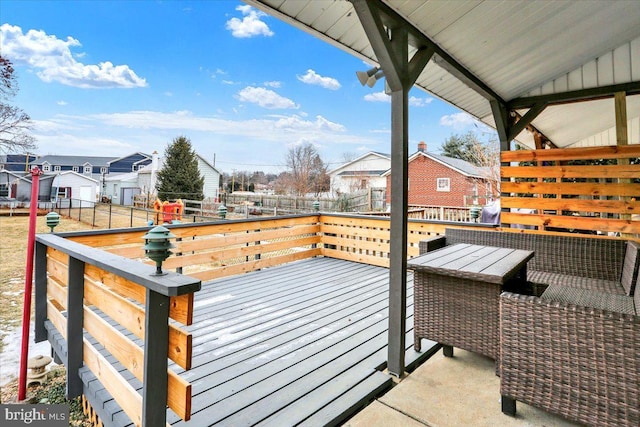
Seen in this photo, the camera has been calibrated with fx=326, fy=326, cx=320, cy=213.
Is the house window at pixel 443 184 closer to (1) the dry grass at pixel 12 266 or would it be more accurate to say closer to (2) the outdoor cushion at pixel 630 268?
(2) the outdoor cushion at pixel 630 268

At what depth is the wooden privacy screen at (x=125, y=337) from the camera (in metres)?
1.24

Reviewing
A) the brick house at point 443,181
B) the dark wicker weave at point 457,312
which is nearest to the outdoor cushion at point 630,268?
the dark wicker weave at point 457,312

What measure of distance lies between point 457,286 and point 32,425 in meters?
2.68

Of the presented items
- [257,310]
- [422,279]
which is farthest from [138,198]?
[422,279]

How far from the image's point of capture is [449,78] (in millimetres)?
3590

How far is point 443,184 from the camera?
54.0 ft

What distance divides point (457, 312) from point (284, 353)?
1243 mm

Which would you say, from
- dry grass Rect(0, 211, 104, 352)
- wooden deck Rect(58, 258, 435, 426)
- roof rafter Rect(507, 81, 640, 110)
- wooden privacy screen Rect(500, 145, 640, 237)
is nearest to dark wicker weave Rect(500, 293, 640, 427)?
wooden deck Rect(58, 258, 435, 426)

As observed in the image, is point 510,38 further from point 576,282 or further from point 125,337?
point 125,337

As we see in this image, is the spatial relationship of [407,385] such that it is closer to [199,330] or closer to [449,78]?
[199,330]

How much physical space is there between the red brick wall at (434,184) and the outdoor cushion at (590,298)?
1325 cm

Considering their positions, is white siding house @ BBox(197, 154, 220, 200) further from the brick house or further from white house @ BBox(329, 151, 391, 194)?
the brick house

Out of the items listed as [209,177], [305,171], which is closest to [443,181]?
[305,171]

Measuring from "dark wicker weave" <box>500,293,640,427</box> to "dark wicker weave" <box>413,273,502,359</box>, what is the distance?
0.39 meters
